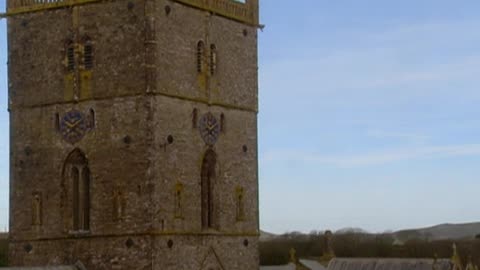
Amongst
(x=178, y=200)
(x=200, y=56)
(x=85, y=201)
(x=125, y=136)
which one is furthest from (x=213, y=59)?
(x=85, y=201)

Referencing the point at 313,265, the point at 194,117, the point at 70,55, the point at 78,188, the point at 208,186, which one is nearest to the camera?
the point at 78,188

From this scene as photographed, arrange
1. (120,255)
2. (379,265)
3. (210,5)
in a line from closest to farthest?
(120,255), (210,5), (379,265)

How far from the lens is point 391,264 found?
59.7 m

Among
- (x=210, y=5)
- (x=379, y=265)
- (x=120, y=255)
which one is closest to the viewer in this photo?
(x=120, y=255)

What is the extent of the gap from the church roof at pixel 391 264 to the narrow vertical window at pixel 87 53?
69.5ft

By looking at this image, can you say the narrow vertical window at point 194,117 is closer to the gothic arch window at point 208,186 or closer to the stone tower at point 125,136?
the stone tower at point 125,136

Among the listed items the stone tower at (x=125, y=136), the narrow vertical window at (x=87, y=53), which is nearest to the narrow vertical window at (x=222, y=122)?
the stone tower at (x=125, y=136)

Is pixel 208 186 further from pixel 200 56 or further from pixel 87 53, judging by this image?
pixel 87 53

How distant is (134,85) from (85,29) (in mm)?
2848

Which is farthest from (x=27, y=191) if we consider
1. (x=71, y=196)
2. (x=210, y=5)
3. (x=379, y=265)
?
(x=379, y=265)

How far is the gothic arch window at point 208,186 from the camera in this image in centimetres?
4572

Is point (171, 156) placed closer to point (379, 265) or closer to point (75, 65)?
point (75, 65)

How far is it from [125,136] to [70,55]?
3782 mm

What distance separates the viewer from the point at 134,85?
1710 inches
